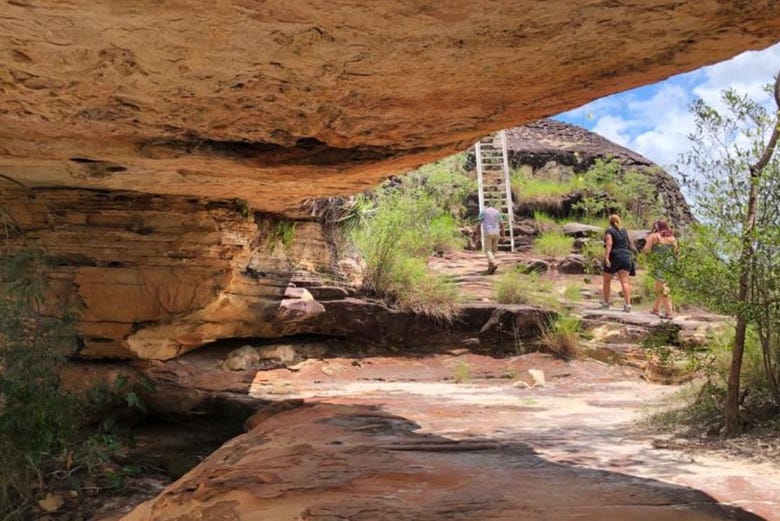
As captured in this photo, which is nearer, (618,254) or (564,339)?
(564,339)

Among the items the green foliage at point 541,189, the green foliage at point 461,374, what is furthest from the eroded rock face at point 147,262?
the green foliage at point 541,189

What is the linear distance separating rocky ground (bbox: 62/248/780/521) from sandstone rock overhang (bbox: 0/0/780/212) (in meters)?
2.14

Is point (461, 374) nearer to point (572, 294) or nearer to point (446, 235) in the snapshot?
point (572, 294)

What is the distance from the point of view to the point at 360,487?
367 centimetres

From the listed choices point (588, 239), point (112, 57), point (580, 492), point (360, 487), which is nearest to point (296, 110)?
point (112, 57)

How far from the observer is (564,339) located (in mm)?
9297

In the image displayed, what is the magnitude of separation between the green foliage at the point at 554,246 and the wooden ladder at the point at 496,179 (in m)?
0.85

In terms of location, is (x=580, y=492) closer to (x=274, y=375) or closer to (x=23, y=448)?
(x=23, y=448)

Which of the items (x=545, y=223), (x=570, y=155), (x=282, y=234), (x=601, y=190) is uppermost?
(x=570, y=155)

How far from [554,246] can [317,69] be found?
13.3 metres

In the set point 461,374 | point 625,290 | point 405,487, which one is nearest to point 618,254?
point 625,290

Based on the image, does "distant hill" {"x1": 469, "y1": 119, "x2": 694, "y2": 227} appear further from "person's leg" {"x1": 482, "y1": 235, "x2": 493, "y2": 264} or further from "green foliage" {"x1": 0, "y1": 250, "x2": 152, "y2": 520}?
"green foliage" {"x1": 0, "y1": 250, "x2": 152, "y2": 520}

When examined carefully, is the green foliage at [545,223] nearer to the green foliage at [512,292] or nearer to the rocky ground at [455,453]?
the green foliage at [512,292]

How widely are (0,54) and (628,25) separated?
115 inches
